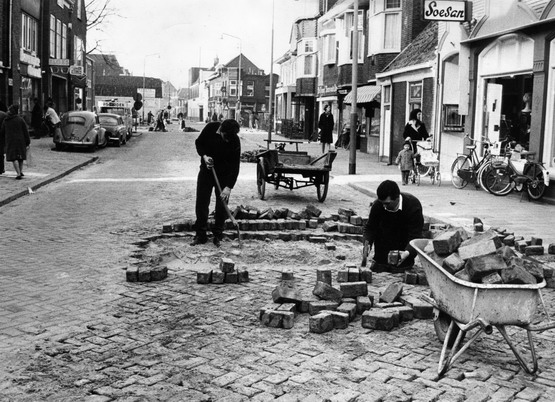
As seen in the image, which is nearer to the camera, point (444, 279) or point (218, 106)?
point (444, 279)

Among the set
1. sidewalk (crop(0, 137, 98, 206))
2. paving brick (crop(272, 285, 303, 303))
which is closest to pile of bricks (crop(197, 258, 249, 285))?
paving brick (crop(272, 285, 303, 303))

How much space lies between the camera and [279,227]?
429 inches

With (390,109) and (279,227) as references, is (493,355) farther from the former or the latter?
(390,109)

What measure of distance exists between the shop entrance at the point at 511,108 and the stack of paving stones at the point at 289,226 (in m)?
7.54

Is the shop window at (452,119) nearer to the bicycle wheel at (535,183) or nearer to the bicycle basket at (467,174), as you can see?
the bicycle basket at (467,174)

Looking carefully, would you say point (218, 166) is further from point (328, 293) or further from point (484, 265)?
point (484, 265)

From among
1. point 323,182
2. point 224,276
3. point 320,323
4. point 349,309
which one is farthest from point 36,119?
point 320,323

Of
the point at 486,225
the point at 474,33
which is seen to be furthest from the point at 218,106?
the point at 486,225

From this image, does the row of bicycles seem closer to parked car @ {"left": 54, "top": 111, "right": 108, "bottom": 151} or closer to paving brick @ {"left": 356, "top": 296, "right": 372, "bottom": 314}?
paving brick @ {"left": 356, "top": 296, "right": 372, "bottom": 314}

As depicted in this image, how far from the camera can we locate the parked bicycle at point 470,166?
18.0 meters

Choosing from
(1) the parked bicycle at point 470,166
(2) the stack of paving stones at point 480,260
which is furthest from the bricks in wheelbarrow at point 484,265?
(1) the parked bicycle at point 470,166

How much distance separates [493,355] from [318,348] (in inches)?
50.2

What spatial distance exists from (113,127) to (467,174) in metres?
21.2

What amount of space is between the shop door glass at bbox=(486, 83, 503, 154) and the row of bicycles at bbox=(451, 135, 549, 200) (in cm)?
25
